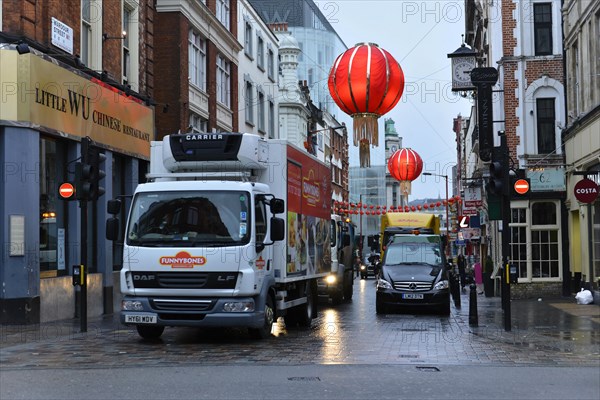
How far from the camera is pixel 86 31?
2352cm

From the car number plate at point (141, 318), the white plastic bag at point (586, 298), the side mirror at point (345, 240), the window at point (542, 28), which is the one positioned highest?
the window at point (542, 28)

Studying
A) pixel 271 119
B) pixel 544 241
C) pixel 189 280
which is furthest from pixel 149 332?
pixel 271 119

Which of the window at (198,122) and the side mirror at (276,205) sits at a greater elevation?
the window at (198,122)

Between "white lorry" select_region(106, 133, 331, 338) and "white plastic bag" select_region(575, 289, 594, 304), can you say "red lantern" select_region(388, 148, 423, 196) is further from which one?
"white lorry" select_region(106, 133, 331, 338)

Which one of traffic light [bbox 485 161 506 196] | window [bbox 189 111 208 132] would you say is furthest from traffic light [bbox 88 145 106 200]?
window [bbox 189 111 208 132]

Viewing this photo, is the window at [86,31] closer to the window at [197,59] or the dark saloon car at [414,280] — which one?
the window at [197,59]

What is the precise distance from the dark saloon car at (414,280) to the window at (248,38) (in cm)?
2024

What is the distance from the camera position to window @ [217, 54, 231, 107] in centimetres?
3700

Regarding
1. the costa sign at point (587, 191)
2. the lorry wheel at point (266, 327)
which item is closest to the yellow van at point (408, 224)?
the costa sign at point (587, 191)

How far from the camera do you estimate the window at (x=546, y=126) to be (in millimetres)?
32750

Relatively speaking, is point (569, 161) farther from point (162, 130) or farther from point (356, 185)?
point (356, 185)

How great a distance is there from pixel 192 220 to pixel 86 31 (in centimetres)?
1090

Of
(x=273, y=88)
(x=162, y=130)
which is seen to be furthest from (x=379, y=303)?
(x=273, y=88)

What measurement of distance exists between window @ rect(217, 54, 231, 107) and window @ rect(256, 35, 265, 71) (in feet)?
20.5
